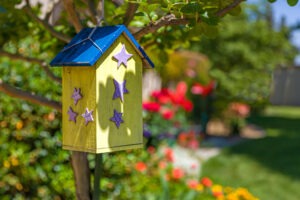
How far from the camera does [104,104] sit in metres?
1.72

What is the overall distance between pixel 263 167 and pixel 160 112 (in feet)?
7.76

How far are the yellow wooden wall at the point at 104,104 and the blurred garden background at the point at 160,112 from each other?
18cm

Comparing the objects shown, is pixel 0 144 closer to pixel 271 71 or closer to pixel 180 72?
pixel 180 72

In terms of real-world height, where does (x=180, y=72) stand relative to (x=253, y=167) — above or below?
above

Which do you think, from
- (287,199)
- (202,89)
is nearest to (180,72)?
(202,89)

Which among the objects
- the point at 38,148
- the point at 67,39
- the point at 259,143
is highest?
the point at 67,39

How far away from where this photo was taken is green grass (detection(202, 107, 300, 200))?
21.3 ft

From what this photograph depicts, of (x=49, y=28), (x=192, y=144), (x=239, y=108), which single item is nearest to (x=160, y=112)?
(x=192, y=144)

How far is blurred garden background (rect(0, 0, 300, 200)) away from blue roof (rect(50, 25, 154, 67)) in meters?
0.10

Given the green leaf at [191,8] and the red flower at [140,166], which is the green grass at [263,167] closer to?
the red flower at [140,166]

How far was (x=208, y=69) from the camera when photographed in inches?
545

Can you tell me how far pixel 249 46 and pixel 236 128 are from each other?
2963mm

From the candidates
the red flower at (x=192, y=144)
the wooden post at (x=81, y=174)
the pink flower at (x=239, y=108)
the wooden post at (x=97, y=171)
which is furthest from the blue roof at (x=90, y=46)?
the pink flower at (x=239, y=108)

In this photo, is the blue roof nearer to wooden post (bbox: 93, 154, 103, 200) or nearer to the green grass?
wooden post (bbox: 93, 154, 103, 200)
